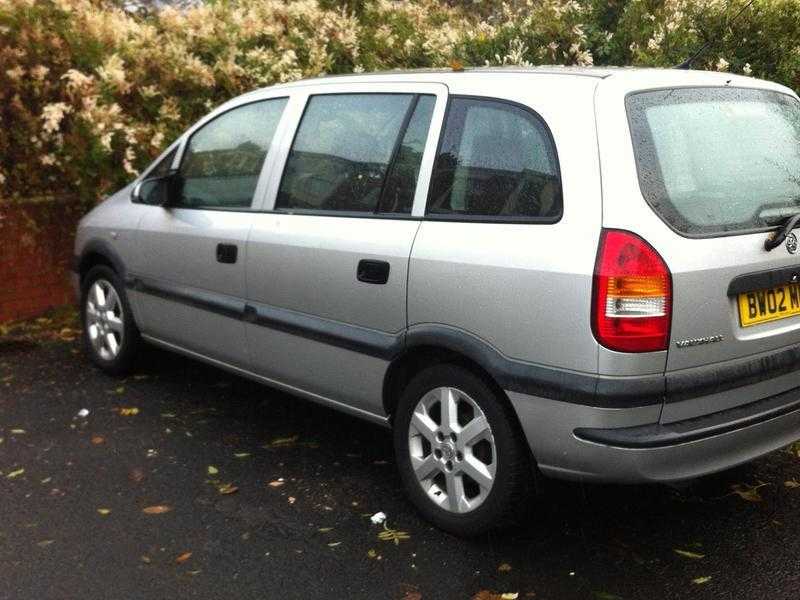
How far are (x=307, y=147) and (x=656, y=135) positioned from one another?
1.81 meters

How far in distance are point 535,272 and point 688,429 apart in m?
0.75

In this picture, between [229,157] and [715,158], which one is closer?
[715,158]

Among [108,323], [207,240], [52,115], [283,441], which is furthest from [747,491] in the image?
[52,115]

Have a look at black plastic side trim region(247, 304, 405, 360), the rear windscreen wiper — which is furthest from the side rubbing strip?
the rear windscreen wiper

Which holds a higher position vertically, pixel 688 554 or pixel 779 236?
pixel 779 236

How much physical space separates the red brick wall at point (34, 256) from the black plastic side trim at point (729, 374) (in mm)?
5860

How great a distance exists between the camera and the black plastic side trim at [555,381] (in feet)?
10.3

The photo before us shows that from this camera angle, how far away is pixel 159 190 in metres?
5.35

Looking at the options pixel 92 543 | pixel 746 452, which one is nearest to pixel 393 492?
pixel 92 543

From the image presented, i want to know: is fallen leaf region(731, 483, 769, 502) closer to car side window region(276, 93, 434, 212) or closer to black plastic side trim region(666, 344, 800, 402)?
black plastic side trim region(666, 344, 800, 402)

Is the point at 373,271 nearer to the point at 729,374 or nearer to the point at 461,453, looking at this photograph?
the point at 461,453

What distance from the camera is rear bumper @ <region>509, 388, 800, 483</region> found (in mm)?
3180

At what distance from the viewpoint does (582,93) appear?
132 inches

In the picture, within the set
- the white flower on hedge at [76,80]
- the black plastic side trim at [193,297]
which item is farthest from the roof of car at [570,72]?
the white flower on hedge at [76,80]
